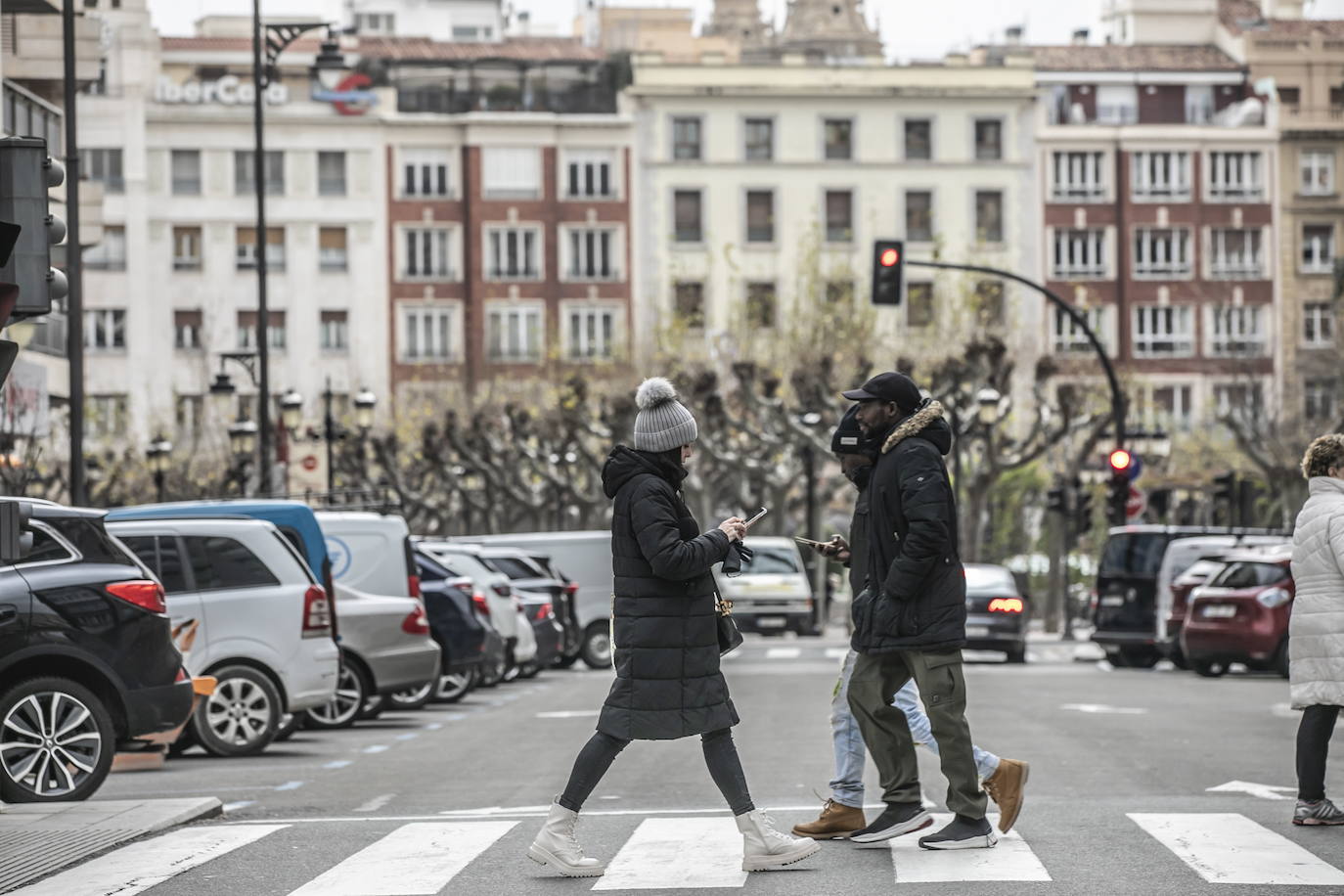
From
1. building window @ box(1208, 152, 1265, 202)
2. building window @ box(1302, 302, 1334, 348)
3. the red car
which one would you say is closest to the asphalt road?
the red car

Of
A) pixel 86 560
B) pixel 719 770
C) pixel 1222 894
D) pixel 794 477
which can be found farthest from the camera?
pixel 794 477

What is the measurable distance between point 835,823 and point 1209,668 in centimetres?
2138

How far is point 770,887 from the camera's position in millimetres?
8984

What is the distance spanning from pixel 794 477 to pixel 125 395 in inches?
1065

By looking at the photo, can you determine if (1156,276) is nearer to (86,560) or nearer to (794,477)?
(794,477)

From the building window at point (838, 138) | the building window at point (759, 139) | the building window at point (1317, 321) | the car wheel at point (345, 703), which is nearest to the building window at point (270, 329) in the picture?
the building window at point (759, 139)

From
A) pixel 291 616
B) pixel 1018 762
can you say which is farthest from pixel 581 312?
pixel 1018 762

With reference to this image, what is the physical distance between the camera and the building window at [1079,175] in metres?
88.8

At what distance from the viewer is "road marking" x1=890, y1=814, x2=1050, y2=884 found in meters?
9.21

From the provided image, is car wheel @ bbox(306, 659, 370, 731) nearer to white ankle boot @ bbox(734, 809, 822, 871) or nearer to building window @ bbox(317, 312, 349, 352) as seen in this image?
white ankle boot @ bbox(734, 809, 822, 871)

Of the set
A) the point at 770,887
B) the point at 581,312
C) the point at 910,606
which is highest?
the point at 581,312

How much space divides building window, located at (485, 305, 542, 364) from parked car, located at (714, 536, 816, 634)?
1568 inches

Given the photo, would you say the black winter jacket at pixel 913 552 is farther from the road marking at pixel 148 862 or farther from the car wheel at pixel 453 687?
the car wheel at pixel 453 687

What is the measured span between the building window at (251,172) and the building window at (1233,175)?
1329 inches
